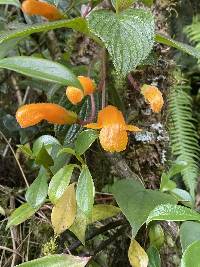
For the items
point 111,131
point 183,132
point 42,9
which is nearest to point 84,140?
point 111,131

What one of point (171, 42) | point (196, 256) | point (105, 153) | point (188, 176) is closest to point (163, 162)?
point (105, 153)

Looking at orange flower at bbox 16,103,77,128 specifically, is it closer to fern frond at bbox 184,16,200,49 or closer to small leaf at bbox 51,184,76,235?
small leaf at bbox 51,184,76,235

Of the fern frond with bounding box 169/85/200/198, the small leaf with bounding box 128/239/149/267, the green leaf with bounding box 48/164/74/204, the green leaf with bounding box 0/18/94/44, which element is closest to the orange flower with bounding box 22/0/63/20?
the green leaf with bounding box 0/18/94/44

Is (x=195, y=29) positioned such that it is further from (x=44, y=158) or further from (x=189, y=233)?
(x=189, y=233)

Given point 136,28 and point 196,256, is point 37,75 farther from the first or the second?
point 196,256

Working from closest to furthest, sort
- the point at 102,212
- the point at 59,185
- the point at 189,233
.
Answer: the point at 189,233 < the point at 59,185 < the point at 102,212

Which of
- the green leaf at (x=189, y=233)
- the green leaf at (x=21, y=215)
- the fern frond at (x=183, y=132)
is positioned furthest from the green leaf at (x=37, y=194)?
the fern frond at (x=183, y=132)
